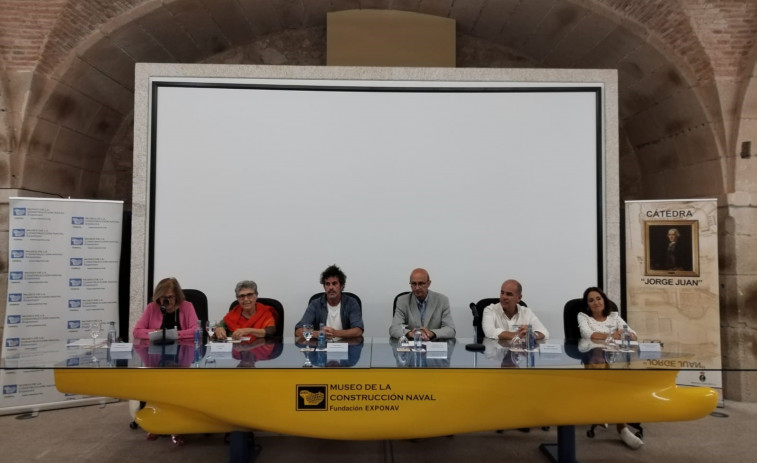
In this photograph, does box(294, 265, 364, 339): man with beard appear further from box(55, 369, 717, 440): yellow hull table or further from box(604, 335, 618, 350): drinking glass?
box(604, 335, 618, 350): drinking glass

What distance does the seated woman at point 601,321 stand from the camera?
3.26 m

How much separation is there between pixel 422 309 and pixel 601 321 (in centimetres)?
122

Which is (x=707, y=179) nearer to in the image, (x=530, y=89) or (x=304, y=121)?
(x=530, y=89)

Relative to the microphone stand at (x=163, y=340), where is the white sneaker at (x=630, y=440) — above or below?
below

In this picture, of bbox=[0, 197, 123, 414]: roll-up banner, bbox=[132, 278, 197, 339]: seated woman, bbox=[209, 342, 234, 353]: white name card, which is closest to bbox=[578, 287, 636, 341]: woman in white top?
bbox=[209, 342, 234, 353]: white name card

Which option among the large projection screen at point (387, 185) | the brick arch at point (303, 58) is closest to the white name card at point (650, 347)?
the large projection screen at point (387, 185)

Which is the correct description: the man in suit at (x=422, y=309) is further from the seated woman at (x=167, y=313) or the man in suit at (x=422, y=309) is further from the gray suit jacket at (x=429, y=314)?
the seated woman at (x=167, y=313)

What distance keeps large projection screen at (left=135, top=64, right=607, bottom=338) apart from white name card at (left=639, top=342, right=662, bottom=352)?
1.72 meters

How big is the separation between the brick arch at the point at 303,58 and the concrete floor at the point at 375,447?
243 centimetres

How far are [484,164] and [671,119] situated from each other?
2.38 meters

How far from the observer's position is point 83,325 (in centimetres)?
430

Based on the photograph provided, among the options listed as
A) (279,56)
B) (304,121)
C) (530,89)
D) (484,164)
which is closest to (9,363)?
(304,121)

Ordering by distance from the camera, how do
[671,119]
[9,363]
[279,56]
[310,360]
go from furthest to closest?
[279,56] → [671,119] → [310,360] → [9,363]

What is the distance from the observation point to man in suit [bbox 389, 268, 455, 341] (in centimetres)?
342
